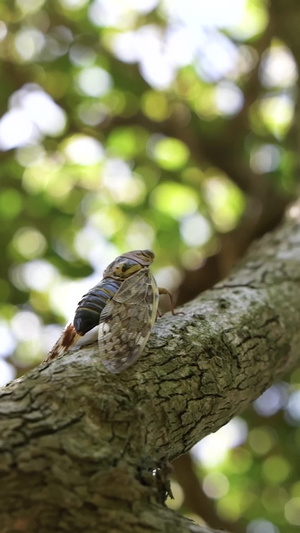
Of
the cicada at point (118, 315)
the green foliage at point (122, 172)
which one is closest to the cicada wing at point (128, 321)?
the cicada at point (118, 315)

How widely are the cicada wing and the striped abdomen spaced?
2cm

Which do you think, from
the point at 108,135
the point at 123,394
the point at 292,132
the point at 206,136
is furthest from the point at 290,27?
the point at 123,394

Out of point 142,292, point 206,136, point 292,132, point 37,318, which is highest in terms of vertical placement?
point 206,136

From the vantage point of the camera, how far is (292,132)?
182 inches

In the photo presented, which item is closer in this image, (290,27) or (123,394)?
(123,394)

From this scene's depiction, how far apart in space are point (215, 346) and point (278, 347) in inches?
21.2

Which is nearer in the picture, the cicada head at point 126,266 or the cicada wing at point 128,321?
the cicada wing at point 128,321

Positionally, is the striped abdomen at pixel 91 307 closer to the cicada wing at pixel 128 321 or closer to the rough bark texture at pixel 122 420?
the cicada wing at pixel 128 321

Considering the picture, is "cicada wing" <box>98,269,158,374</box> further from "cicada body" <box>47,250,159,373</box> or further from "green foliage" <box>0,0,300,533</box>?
"green foliage" <box>0,0,300,533</box>

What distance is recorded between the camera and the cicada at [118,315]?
1680 millimetres

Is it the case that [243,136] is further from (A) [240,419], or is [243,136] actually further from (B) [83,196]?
(A) [240,419]

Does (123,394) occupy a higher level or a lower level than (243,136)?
lower

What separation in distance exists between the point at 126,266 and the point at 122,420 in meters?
0.96

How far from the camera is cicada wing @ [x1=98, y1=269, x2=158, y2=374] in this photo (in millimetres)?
1636
